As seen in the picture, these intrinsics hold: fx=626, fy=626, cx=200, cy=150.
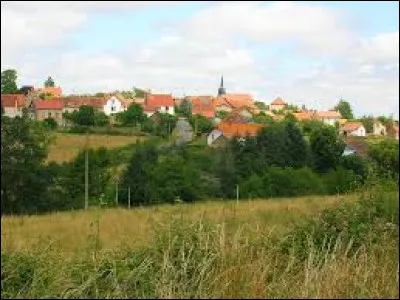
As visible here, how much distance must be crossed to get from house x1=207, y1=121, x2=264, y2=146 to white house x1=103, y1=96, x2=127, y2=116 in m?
1.42

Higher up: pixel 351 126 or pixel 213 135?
pixel 351 126

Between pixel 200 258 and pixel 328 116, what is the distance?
451cm

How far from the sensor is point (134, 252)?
5172mm

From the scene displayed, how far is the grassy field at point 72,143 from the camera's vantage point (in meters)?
6.91

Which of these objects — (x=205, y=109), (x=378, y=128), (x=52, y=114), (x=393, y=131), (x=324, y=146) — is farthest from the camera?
(x=205, y=109)

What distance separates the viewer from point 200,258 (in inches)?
175

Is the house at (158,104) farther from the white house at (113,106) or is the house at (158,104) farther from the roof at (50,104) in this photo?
the roof at (50,104)

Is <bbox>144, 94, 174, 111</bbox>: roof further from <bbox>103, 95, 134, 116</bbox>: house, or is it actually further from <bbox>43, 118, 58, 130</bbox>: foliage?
<bbox>43, 118, 58, 130</bbox>: foliage

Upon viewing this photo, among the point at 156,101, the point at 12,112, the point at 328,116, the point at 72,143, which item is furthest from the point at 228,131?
the point at 12,112

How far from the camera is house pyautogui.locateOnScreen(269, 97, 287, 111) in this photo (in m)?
9.67

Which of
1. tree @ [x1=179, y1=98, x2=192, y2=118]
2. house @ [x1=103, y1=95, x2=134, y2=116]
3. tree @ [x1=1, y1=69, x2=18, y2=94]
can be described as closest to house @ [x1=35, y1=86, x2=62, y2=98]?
house @ [x1=103, y1=95, x2=134, y2=116]

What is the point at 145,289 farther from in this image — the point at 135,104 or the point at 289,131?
the point at 135,104

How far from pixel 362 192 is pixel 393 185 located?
Answer: 57 cm

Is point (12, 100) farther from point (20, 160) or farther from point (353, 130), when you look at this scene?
point (353, 130)
